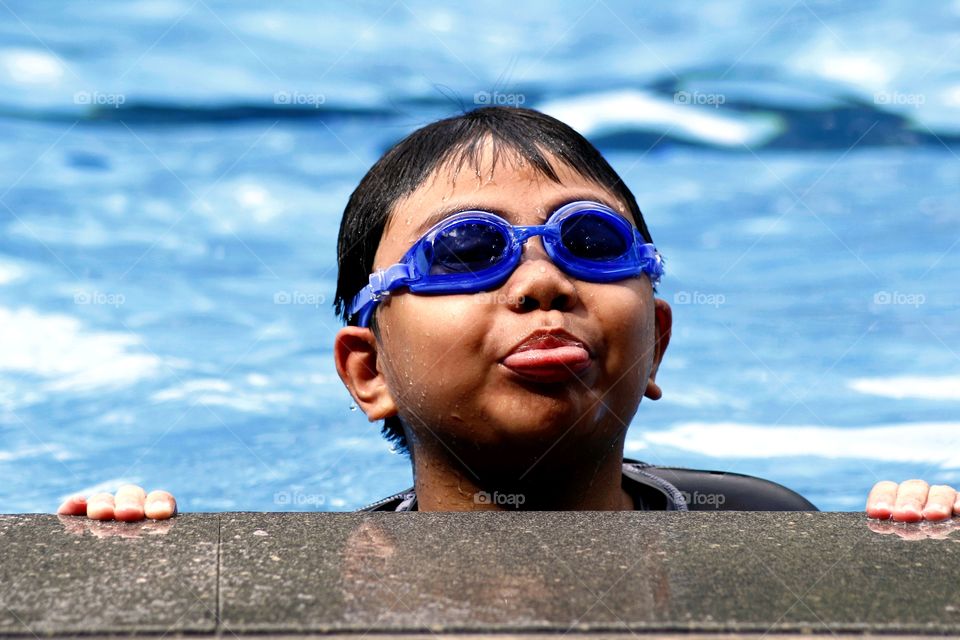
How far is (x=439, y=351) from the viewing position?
3393 millimetres

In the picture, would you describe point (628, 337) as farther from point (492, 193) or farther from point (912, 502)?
point (912, 502)

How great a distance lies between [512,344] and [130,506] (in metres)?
1.14

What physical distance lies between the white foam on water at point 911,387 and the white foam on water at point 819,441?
0.25 m

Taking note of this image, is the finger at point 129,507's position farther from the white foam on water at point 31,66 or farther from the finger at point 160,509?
the white foam on water at point 31,66

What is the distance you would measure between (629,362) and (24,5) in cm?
735

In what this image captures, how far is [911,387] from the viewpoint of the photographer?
22.9 ft

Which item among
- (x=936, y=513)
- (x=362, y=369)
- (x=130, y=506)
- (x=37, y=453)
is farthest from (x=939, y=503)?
(x=37, y=453)

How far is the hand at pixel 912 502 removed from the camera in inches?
107

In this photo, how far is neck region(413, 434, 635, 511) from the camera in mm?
3506

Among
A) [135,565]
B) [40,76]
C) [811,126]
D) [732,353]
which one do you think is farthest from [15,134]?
[135,565]

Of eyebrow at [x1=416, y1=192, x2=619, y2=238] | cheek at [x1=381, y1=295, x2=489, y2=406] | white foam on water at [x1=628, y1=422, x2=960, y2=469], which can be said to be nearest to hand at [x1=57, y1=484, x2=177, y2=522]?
cheek at [x1=381, y1=295, x2=489, y2=406]

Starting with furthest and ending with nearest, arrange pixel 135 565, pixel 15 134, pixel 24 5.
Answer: pixel 24 5 < pixel 15 134 < pixel 135 565

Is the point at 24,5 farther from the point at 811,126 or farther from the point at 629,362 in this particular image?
the point at 629,362

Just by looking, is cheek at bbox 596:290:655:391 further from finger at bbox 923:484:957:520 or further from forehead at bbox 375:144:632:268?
finger at bbox 923:484:957:520
